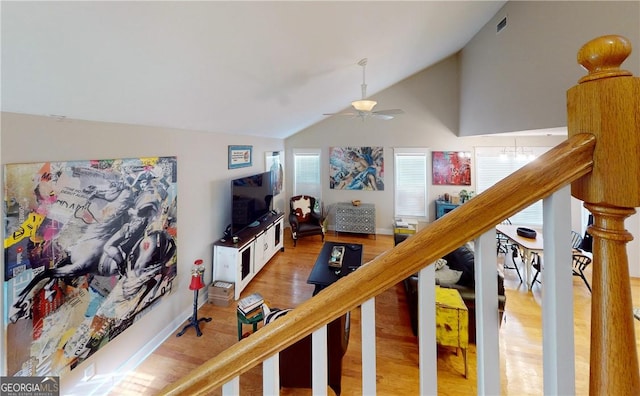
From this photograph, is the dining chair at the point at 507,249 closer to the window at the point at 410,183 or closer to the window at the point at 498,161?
the window at the point at 498,161

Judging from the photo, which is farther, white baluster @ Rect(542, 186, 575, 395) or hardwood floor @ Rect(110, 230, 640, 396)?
hardwood floor @ Rect(110, 230, 640, 396)

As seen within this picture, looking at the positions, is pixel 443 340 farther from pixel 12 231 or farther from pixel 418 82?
pixel 418 82

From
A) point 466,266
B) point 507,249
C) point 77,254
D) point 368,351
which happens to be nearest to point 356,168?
point 507,249

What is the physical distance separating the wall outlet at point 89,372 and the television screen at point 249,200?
6.47ft

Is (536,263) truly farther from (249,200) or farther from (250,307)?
(249,200)

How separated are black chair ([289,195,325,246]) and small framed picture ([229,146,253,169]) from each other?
180cm

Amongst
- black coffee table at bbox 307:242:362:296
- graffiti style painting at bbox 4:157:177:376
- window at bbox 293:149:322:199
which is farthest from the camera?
window at bbox 293:149:322:199

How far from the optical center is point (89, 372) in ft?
7.01

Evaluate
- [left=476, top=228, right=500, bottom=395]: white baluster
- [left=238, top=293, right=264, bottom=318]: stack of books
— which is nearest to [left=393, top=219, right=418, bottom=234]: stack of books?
[left=238, top=293, right=264, bottom=318]: stack of books

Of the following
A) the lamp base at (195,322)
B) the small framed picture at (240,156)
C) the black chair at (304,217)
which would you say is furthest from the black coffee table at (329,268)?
the small framed picture at (240,156)

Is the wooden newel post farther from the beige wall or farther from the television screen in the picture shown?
the television screen

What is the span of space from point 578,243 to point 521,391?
2.46 meters

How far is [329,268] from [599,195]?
→ 3.22 metres

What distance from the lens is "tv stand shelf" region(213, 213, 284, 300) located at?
11.7 ft
